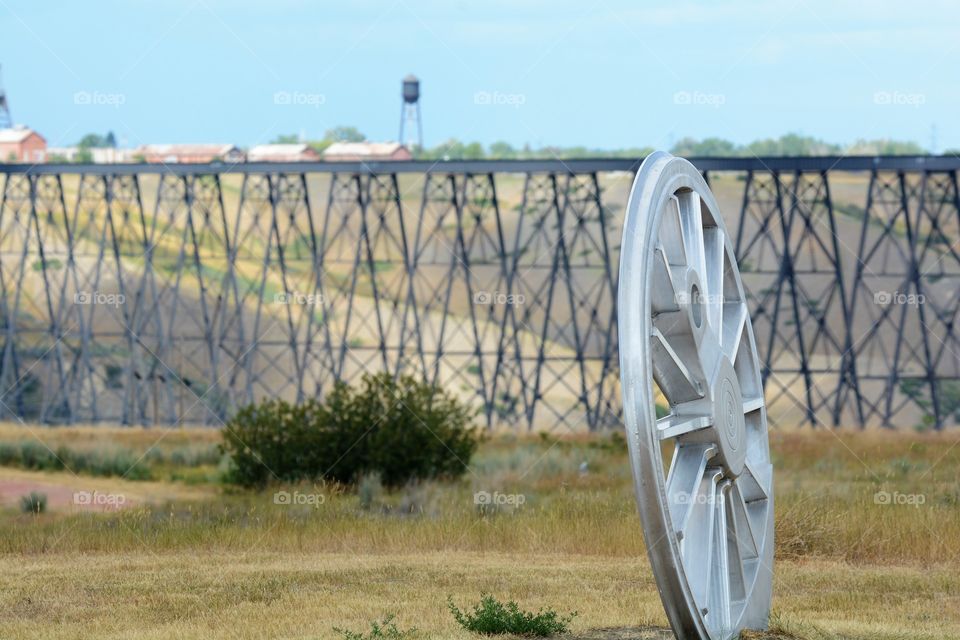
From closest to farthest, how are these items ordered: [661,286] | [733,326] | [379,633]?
1. [661,286]
2. [379,633]
3. [733,326]

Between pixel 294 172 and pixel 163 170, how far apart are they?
279 centimetres

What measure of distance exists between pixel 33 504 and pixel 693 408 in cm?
1098

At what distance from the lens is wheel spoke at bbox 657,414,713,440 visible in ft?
25.8

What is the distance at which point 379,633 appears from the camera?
8344mm

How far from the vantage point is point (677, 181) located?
27.6 feet

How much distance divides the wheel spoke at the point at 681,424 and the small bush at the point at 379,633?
1.93 metres

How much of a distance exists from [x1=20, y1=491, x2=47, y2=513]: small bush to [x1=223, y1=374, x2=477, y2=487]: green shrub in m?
3.59

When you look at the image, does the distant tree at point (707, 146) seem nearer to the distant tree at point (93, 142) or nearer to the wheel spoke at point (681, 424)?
the distant tree at point (93, 142)

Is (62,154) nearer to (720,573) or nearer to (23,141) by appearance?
(23,141)

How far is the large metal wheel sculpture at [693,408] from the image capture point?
7398 millimetres

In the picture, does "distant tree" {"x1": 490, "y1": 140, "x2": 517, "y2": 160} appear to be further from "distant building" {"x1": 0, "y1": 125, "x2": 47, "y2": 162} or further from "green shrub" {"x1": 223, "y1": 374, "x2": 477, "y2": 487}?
"green shrub" {"x1": 223, "y1": 374, "x2": 477, "y2": 487}

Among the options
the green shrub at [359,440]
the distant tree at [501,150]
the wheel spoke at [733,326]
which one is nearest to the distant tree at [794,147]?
the distant tree at [501,150]

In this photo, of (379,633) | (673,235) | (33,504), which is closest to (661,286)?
(673,235)

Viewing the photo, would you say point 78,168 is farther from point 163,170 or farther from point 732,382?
point 732,382
